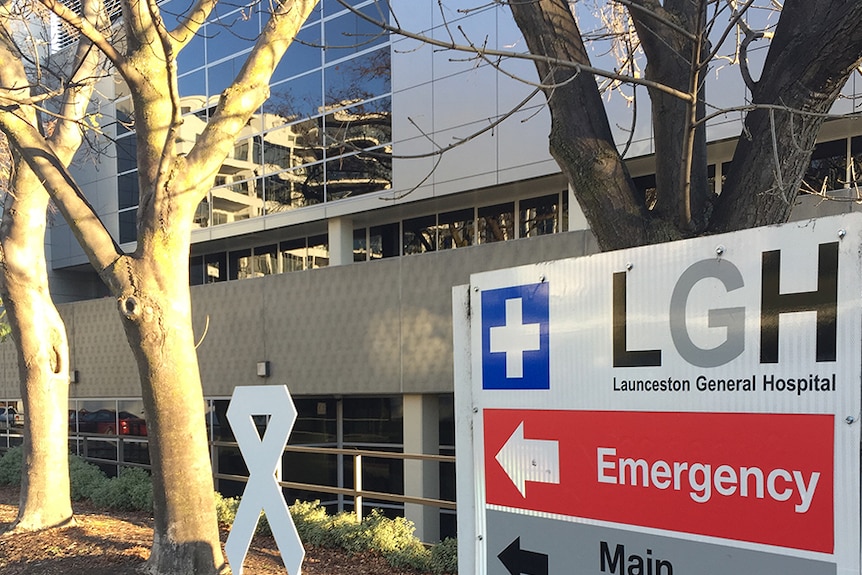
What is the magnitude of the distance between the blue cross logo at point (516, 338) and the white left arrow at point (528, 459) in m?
0.19

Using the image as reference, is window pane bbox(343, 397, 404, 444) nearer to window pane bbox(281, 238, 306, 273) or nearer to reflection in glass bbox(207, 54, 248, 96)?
window pane bbox(281, 238, 306, 273)

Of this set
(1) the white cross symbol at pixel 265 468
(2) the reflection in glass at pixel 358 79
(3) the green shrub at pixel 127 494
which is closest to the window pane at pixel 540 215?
(2) the reflection in glass at pixel 358 79

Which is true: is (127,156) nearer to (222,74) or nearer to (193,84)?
(193,84)

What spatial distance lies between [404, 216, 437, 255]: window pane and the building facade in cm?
4

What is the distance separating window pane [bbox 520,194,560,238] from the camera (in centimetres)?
1519

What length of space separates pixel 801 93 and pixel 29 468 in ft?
30.2

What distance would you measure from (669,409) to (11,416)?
26.1m

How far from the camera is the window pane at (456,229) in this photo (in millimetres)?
16547

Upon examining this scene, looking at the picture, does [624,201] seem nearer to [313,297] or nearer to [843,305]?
[843,305]

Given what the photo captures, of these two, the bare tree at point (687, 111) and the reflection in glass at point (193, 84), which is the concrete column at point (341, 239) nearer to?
the reflection in glass at point (193, 84)

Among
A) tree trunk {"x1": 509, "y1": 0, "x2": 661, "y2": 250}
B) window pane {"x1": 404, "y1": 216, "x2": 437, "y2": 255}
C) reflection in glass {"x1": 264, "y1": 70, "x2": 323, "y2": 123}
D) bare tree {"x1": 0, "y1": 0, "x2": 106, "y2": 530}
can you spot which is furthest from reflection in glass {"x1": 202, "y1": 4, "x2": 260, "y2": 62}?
tree trunk {"x1": 509, "y1": 0, "x2": 661, "y2": 250}

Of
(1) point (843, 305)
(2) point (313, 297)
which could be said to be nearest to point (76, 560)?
(1) point (843, 305)

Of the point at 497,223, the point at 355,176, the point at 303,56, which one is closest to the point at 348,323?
the point at 355,176

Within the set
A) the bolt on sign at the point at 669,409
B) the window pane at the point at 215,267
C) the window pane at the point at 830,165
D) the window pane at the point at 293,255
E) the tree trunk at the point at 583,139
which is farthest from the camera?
the window pane at the point at 215,267
